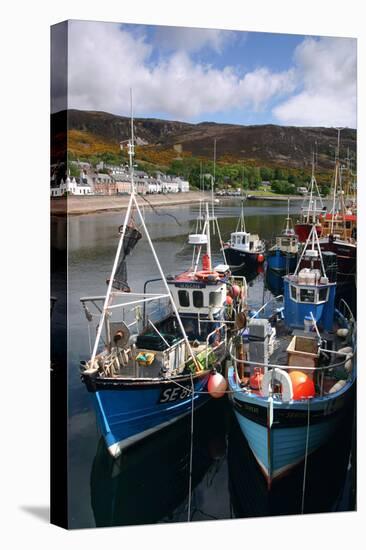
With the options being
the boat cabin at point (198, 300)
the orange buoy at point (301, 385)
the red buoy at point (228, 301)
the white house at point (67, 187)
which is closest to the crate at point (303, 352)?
the orange buoy at point (301, 385)

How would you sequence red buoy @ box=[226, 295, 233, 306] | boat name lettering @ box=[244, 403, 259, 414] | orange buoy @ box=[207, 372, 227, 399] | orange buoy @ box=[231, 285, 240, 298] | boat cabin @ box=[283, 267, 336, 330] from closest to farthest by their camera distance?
boat name lettering @ box=[244, 403, 259, 414]
orange buoy @ box=[207, 372, 227, 399]
boat cabin @ box=[283, 267, 336, 330]
red buoy @ box=[226, 295, 233, 306]
orange buoy @ box=[231, 285, 240, 298]

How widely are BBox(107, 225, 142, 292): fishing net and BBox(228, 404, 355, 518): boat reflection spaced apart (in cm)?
317

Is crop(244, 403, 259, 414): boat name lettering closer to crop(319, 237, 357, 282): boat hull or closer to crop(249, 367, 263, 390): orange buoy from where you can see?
crop(249, 367, 263, 390): orange buoy

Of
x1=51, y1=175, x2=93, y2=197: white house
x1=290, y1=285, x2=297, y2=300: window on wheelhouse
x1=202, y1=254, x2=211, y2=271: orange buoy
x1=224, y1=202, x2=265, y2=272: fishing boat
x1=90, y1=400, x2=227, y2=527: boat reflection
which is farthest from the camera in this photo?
x1=224, y1=202, x2=265, y2=272: fishing boat

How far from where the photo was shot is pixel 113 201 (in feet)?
28.6

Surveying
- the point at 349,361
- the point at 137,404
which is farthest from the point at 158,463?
the point at 349,361

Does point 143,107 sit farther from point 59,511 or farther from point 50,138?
point 59,511

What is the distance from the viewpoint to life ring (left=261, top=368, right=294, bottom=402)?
836 centimetres

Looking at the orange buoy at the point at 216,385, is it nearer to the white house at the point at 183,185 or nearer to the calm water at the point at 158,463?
the calm water at the point at 158,463

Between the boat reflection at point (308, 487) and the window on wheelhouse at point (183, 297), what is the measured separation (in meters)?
3.15

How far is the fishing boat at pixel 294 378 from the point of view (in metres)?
8.43

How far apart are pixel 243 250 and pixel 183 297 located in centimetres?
326

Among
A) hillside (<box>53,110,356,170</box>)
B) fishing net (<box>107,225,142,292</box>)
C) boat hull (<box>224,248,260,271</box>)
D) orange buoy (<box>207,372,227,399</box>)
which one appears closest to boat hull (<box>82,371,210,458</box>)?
orange buoy (<box>207,372,227,399</box>)

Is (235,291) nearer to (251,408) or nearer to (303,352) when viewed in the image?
(303,352)
